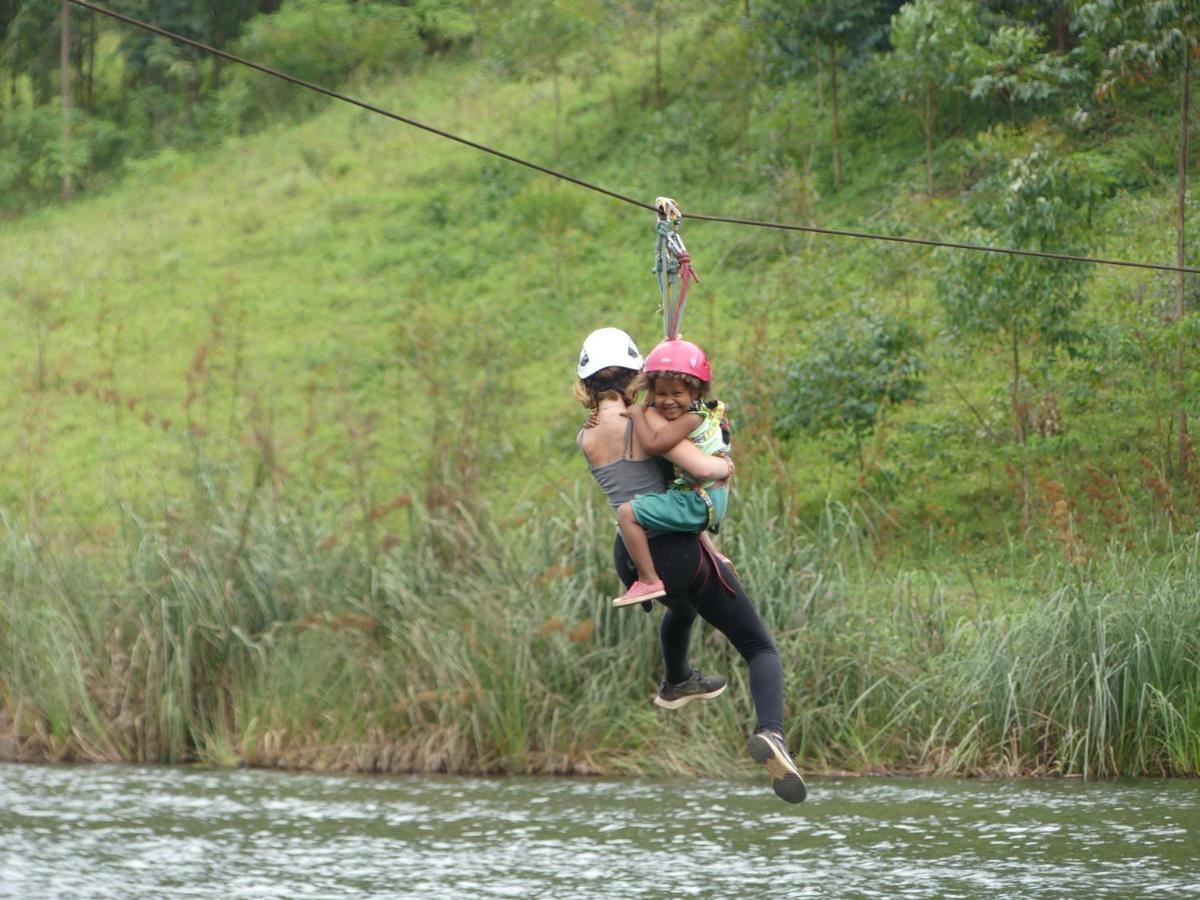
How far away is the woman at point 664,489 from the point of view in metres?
5.59

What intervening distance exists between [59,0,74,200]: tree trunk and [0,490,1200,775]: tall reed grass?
2416 cm

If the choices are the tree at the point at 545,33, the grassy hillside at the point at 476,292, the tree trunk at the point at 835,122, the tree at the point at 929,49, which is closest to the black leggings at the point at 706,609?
the grassy hillside at the point at 476,292

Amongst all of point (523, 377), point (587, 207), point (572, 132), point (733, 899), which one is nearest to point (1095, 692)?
point (733, 899)

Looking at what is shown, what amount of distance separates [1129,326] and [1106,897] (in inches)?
357

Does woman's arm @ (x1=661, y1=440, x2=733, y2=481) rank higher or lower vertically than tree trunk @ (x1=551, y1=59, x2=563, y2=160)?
lower

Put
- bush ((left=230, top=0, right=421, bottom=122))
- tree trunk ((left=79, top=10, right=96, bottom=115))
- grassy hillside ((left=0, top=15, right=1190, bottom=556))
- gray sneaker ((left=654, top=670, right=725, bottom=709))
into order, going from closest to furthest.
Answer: gray sneaker ((left=654, top=670, right=725, bottom=709)) < grassy hillside ((left=0, top=15, right=1190, bottom=556)) < bush ((left=230, top=0, right=421, bottom=122)) < tree trunk ((left=79, top=10, right=96, bottom=115))

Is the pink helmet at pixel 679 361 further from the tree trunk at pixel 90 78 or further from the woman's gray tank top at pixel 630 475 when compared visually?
the tree trunk at pixel 90 78

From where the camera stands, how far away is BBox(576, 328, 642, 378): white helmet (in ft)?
18.4

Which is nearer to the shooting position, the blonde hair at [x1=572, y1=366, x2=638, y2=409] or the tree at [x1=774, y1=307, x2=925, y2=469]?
the blonde hair at [x1=572, y1=366, x2=638, y2=409]

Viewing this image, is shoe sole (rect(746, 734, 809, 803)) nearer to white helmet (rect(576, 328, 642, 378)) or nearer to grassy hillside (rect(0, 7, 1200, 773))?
white helmet (rect(576, 328, 642, 378))

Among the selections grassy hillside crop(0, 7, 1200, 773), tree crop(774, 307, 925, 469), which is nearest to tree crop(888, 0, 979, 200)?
grassy hillside crop(0, 7, 1200, 773)

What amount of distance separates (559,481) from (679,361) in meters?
9.12

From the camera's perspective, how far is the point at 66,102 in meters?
38.3

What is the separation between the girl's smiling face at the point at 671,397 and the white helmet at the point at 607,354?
216 mm
